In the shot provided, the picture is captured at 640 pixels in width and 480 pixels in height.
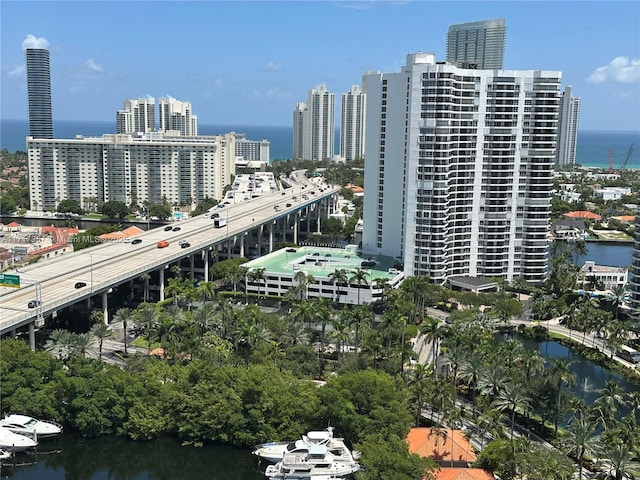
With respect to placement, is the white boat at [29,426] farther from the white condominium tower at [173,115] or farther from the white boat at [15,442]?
the white condominium tower at [173,115]

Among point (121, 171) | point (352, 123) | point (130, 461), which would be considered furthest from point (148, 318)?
point (352, 123)

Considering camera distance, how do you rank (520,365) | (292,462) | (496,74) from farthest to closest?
(496,74) < (520,365) < (292,462)

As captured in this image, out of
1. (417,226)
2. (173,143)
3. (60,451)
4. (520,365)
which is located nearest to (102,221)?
(173,143)

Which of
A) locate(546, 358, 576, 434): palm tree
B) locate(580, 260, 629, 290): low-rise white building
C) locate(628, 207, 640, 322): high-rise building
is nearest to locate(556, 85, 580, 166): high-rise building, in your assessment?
locate(580, 260, 629, 290): low-rise white building

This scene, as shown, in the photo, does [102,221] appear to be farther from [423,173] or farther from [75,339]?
[75,339]

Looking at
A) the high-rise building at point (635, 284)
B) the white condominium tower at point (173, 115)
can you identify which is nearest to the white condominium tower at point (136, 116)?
the white condominium tower at point (173, 115)
